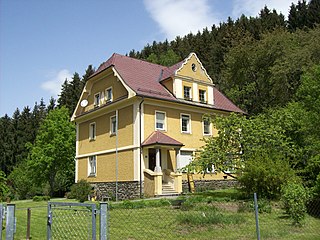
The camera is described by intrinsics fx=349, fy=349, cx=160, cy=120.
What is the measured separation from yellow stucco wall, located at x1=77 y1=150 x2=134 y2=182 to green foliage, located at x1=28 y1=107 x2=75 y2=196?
698 cm

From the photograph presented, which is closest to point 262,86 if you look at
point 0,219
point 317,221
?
point 317,221

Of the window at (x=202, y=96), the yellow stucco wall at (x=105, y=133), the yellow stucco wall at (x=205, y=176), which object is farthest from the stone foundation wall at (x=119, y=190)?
the window at (x=202, y=96)

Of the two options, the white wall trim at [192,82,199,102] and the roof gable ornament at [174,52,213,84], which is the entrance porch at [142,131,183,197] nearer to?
the white wall trim at [192,82,199,102]

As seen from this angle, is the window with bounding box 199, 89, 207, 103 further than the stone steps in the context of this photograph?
Yes

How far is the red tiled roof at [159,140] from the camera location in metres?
22.5

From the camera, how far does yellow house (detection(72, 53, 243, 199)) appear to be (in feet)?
76.0

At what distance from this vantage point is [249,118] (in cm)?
2102

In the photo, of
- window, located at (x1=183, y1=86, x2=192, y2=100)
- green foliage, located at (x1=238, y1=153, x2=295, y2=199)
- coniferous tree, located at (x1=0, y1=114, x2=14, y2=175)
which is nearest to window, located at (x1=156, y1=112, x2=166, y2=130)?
window, located at (x1=183, y1=86, x2=192, y2=100)

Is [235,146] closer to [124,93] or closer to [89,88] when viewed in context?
[124,93]

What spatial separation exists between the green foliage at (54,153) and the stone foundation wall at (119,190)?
9.93 meters

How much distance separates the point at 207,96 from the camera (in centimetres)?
2850

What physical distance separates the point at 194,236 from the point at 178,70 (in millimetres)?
18369

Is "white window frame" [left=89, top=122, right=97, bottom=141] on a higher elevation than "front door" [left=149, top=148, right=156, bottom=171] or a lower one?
higher

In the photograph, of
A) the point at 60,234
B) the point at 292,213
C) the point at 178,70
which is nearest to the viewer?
the point at 60,234
